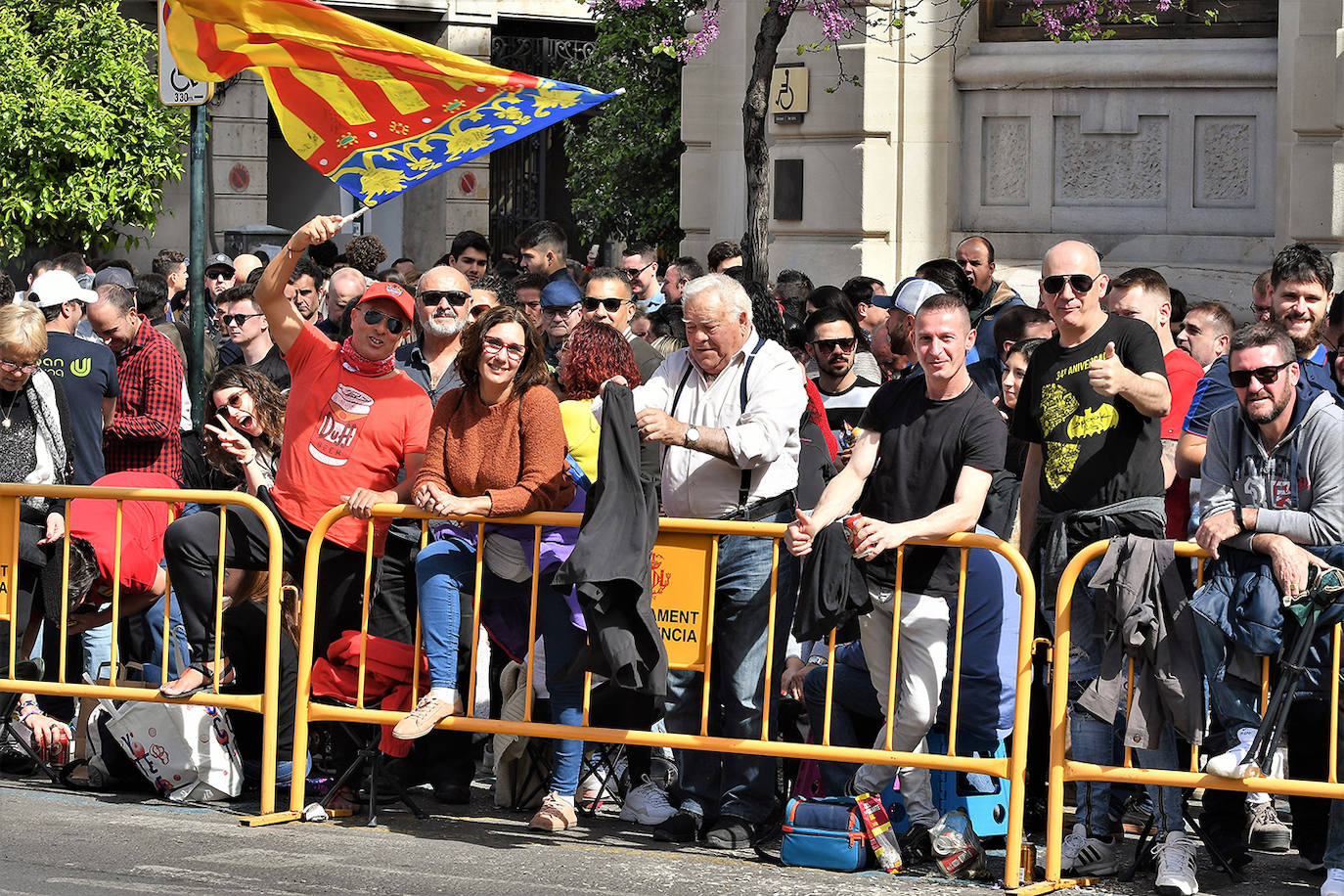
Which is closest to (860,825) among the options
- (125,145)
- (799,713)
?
(799,713)

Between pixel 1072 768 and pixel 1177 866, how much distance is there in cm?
50

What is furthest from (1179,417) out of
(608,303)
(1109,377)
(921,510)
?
(608,303)

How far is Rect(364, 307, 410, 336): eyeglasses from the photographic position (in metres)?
8.12

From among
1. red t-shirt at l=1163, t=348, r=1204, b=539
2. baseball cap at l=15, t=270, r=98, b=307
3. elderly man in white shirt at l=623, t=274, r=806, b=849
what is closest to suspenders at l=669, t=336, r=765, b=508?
elderly man in white shirt at l=623, t=274, r=806, b=849

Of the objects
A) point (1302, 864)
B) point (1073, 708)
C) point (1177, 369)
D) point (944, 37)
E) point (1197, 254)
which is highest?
point (944, 37)

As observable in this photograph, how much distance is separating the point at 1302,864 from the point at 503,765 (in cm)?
315

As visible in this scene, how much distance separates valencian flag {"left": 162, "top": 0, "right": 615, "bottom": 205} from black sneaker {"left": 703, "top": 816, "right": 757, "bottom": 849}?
283 cm

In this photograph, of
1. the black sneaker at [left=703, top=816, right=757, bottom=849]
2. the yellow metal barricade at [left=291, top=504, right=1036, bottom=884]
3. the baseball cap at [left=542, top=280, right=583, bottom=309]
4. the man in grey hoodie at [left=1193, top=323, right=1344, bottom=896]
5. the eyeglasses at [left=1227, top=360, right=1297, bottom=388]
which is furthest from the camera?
the baseball cap at [left=542, top=280, right=583, bottom=309]

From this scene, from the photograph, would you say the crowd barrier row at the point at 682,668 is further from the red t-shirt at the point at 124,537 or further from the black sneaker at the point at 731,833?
the black sneaker at the point at 731,833

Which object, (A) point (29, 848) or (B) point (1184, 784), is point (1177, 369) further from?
(A) point (29, 848)

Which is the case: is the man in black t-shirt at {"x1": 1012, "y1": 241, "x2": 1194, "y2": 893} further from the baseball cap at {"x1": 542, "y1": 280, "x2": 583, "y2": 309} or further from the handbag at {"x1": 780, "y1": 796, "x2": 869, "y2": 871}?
the baseball cap at {"x1": 542, "y1": 280, "x2": 583, "y2": 309}

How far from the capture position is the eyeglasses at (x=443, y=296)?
941 centimetres

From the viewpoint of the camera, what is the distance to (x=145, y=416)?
401 inches

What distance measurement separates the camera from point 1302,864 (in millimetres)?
7441
